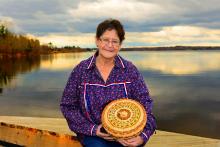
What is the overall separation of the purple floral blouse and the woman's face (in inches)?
5.1

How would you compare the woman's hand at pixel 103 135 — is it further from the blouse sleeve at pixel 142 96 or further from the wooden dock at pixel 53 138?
the wooden dock at pixel 53 138

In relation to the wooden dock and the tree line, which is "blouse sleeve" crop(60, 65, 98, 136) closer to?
the wooden dock

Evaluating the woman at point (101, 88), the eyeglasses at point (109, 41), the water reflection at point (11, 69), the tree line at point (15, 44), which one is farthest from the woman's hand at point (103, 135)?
the tree line at point (15, 44)

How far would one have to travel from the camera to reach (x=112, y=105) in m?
3.93

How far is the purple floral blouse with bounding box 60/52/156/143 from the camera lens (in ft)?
13.2

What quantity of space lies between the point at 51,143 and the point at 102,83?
1.79 m

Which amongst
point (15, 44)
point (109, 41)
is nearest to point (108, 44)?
point (109, 41)

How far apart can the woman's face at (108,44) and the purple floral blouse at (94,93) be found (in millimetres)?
130

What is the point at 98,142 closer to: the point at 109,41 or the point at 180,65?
the point at 109,41

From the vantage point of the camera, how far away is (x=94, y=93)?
13.3 feet

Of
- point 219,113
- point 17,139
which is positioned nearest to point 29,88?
point 219,113

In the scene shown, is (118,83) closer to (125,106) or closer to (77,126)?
(125,106)

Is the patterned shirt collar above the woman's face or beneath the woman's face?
beneath

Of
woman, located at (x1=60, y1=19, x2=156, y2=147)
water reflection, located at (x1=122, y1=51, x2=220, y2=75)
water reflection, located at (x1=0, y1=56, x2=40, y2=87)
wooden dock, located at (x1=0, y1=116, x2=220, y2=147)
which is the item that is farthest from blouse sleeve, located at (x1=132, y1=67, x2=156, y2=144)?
water reflection, located at (x1=122, y1=51, x2=220, y2=75)
